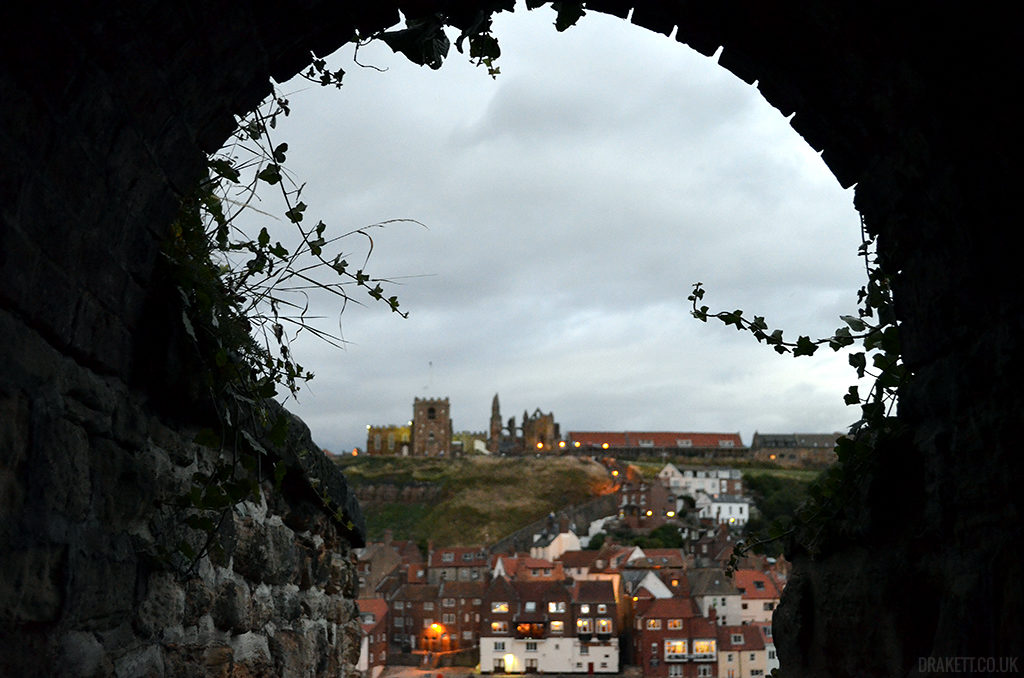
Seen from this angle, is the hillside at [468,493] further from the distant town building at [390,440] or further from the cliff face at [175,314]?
the cliff face at [175,314]

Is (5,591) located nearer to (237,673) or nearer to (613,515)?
(237,673)

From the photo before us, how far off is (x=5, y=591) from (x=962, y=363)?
278 centimetres

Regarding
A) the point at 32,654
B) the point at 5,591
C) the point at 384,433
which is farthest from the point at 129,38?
the point at 384,433

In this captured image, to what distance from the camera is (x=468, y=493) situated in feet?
278

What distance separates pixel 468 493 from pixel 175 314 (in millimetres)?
83190

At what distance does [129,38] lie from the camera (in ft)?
7.86

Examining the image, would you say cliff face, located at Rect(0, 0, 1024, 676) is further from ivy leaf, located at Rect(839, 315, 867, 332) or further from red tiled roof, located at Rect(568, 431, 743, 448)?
red tiled roof, located at Rect(568, 431, 743, 448)

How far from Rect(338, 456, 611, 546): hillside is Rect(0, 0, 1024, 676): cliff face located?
71217mm

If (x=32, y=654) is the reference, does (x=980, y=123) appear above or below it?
above

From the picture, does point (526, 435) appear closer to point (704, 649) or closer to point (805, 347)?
point (704, 649)

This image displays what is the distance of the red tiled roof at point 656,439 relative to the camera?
111m

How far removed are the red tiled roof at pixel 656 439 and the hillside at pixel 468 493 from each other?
846 inches

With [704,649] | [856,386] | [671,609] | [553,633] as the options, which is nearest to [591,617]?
[553,633]

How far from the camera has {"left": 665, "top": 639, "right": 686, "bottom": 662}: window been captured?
124ft
